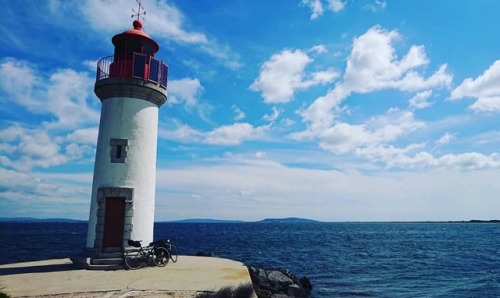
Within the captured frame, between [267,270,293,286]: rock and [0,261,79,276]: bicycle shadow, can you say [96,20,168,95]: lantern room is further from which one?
[267,270,293,286]: rock

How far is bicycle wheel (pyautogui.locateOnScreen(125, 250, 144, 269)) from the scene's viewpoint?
13234 millimetres

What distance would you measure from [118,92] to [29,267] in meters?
7.32

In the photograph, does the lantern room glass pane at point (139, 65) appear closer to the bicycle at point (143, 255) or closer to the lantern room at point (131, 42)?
the lantern room at point (131, 42)

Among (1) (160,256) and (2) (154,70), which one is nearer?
(1) (160,256)

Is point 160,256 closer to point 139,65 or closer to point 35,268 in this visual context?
point 35,268

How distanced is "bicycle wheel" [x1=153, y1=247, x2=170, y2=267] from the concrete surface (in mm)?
326

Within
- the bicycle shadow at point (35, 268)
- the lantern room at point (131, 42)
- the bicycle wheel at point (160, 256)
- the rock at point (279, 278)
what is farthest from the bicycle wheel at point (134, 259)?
the lantern room at point (131, 42)

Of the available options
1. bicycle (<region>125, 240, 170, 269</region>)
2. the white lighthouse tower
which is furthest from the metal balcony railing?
bicycle (<region>125, 240, 170, 269</region>)

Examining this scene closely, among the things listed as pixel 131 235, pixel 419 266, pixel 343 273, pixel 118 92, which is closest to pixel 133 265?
pixel 131 235

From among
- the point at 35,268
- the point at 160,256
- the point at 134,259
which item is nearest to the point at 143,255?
the point at 134,259

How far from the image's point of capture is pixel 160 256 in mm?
14000

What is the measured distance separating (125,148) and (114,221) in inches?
108

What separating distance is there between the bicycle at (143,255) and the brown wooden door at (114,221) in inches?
22.9

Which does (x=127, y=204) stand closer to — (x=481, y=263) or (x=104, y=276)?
(x=104, y=276)
